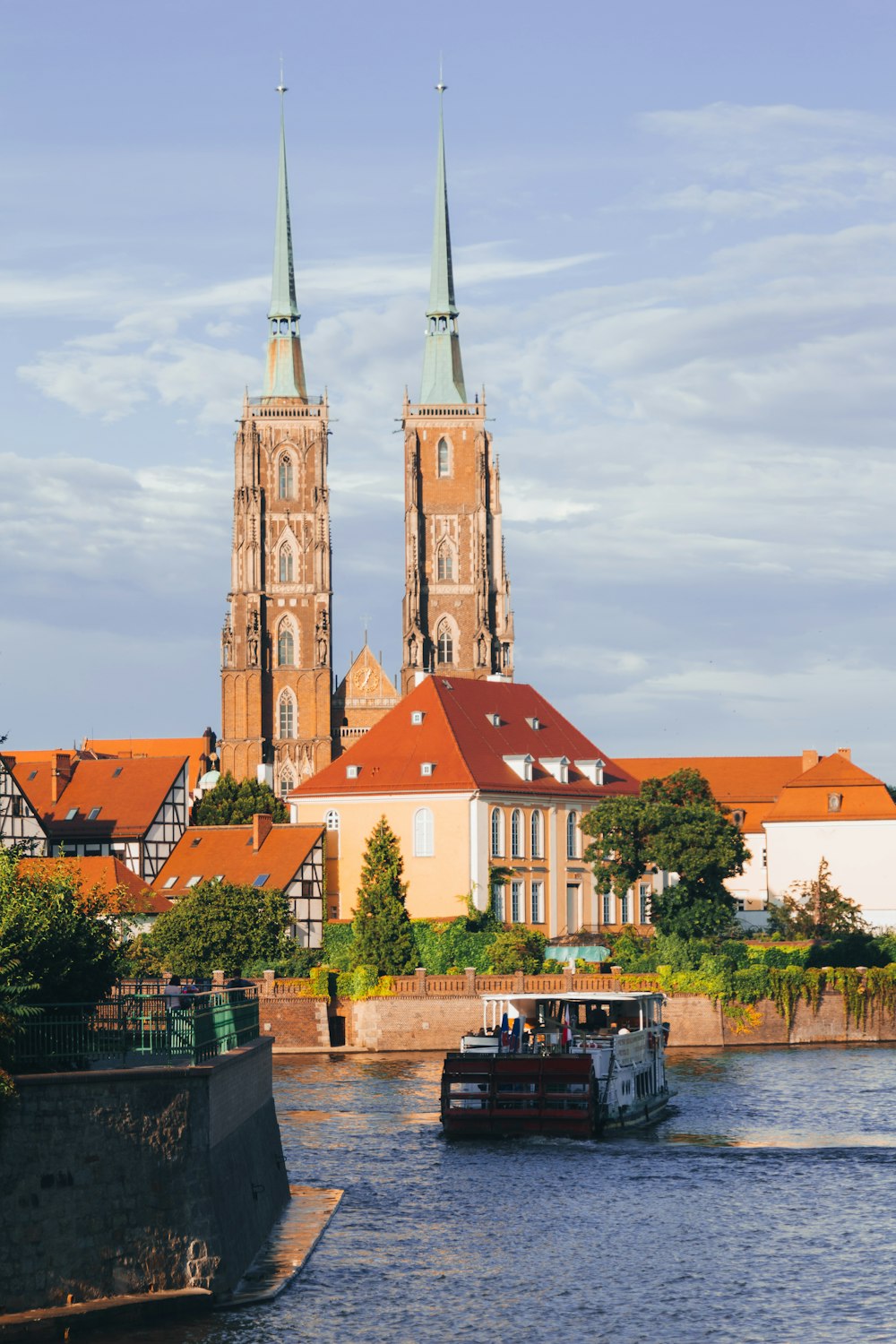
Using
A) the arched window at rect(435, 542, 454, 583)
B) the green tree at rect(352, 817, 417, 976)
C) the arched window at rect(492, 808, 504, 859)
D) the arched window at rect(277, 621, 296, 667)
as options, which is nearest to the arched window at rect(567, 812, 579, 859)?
the arched window at rect(492, 808, 504, 859)

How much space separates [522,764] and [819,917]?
17.2m

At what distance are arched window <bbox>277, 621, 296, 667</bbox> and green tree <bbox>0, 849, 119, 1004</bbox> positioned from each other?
4890 inches

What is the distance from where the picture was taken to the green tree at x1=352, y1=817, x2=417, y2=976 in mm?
87938

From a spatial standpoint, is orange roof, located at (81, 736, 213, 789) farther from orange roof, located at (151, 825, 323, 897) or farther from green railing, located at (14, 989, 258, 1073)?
green railing, located at (14, 989, 258, 1073)

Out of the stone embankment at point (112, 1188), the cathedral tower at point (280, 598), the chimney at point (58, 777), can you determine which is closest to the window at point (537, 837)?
the chimney at point (58, 777)

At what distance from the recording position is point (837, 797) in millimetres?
124500

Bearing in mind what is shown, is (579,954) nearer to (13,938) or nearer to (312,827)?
A: (312,827)

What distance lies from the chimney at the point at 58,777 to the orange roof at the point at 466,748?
15686 mm

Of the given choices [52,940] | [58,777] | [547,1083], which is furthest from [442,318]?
[52,940]

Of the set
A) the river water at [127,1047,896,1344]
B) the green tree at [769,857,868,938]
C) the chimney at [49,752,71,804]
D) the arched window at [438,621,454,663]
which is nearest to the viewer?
the river water at [127,1047,896,1344]

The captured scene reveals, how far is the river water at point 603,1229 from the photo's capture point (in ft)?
105

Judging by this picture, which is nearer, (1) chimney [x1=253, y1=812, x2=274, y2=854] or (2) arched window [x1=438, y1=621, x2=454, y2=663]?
(1) chimney [x1=253, y1=812, x2=274, y2=854]

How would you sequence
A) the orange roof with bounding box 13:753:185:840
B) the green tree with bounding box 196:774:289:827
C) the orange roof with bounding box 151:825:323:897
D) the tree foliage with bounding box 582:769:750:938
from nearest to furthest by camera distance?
1. the tree foliage with bounding box 582:769:750:938
2. the orange roof with bounding box 151:825:323:897
3. the orange roof with bounding box 13:753:185:840
4. the green tree with bounding box 196:774:289:827

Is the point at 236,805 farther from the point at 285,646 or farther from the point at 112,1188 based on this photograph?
the point at 112,1188
